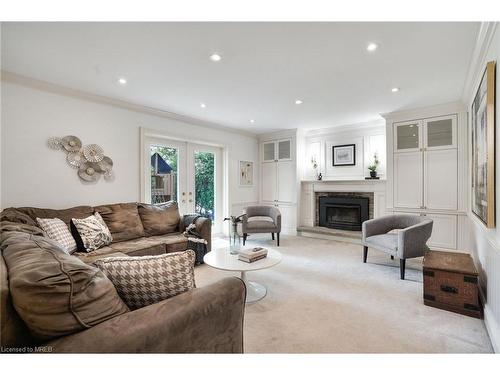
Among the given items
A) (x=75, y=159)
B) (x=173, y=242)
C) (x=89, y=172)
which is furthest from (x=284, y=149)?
(x=75, y=159)

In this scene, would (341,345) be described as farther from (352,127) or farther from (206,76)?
(352,127)

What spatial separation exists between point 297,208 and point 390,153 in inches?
84.0

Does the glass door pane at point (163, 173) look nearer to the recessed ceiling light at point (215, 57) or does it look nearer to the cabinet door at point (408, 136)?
the recessed ceiling light at point (215, 57)

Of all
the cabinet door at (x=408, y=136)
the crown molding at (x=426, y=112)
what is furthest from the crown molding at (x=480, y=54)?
the cabinet door at (x=408, y=136)

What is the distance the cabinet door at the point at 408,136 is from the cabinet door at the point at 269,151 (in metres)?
2.55

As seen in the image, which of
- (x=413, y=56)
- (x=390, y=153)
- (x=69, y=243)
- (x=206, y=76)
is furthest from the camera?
(x=390, y=153)

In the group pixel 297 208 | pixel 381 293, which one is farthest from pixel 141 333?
pixel 297 208

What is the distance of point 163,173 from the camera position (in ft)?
14.6

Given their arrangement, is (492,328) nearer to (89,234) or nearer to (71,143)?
(89,234)

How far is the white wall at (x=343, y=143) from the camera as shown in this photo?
15.9 ft

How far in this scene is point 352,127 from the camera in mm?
5102

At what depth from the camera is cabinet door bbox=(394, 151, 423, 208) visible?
163 inches

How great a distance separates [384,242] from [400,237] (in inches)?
12.3
